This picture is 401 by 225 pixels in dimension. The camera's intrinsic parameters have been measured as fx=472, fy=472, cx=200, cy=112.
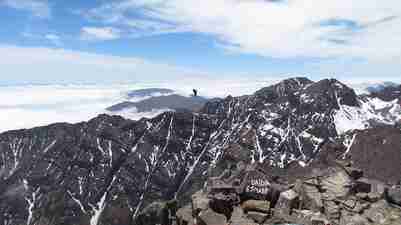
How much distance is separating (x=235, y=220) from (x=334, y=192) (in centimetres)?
2019

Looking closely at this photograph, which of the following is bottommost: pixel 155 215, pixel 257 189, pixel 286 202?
pixel 155 215

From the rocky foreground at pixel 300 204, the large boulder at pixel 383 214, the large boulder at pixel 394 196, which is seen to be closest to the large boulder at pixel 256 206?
the rocky foreground at pixel 300 204

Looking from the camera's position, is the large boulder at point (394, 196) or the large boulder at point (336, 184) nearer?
the large boulder at point (336, 184)

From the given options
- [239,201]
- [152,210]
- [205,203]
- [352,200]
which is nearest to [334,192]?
[352,200]

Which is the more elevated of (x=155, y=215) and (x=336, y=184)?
(x=336, y=184)

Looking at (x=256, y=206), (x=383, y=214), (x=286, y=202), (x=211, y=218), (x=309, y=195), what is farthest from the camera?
(x=309, y=195)

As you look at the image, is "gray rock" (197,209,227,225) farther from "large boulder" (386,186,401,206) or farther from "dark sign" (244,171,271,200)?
"large boulder" (386,186,401,206)

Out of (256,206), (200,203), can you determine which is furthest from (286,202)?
(200,203)

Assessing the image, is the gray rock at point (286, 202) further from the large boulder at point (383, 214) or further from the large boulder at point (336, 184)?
the large boulder at point (383, 214)

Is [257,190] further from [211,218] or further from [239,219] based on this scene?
[211,218]

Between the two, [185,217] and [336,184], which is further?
[336,184]

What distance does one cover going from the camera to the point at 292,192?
6894 centimetres

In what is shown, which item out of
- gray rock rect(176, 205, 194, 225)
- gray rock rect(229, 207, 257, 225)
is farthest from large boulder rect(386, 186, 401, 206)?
gray rock rect(176, 205, 194, 225)

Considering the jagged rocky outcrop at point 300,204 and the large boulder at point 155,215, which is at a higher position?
the jagged rocky outcrop at point 300,204
